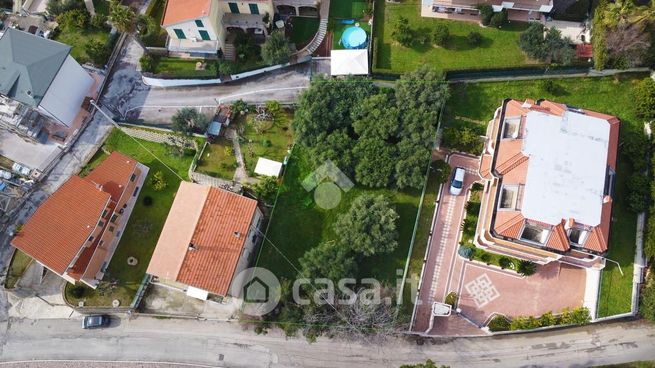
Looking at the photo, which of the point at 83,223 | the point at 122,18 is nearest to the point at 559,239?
the point at 83,223

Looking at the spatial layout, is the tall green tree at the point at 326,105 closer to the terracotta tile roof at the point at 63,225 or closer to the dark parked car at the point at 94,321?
the terracotta tile roof at the point at 63,225

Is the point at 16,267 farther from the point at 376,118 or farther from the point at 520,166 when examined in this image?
the point at 520,166

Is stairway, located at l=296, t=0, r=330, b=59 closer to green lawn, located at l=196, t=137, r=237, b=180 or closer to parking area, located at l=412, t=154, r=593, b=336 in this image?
green lawn, located at l=196, t=137, r=237, b=180

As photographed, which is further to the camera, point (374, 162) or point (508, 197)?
point (374, 162)

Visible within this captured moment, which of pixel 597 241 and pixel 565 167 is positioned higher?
pixel 565 167

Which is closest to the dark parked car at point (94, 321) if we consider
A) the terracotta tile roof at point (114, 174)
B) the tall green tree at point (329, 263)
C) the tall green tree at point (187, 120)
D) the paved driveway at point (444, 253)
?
the terracotta tile roof at point (114, 174)

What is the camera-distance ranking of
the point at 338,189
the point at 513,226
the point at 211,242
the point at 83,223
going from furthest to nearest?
the point at 338,189 → the point at 83,223 → the point at 211,242 → the point at 513,226

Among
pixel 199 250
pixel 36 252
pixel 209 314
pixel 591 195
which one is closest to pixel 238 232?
pixel 199 250
